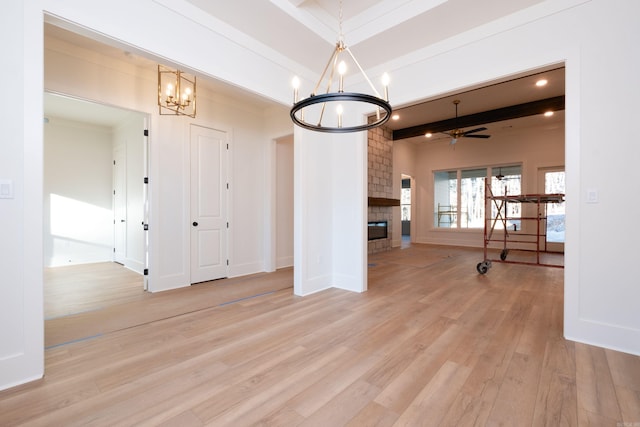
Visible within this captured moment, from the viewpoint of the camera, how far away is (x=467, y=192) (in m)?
8.98

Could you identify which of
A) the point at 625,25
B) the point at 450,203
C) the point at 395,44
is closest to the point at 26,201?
the point at 395,44

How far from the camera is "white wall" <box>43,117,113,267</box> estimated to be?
5934 mm

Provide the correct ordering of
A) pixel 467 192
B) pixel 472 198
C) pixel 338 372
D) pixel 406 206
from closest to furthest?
1. pixel 338 372
2. pixel 472 198
3. pixel 467 192
4. pixel 406 206

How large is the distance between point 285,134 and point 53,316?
4.02m

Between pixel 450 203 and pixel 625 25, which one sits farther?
pixel 450 203

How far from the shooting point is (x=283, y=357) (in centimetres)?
216

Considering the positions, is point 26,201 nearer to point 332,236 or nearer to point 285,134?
point 332,236

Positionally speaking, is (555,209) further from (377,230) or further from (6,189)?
(6,189)

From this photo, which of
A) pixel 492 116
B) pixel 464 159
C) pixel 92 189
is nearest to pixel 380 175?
pixel 492 116

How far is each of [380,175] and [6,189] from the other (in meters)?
7.10

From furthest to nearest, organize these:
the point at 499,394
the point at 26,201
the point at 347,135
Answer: the point at 347,135
the point at 26,201
the point at 499,394

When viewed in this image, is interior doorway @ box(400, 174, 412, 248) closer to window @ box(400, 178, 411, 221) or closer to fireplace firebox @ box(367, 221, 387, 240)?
window @ box(400, 178, 411, 221)

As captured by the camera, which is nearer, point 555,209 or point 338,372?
point 338,372

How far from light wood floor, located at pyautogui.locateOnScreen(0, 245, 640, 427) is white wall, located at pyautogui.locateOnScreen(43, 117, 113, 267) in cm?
490
